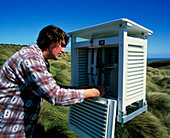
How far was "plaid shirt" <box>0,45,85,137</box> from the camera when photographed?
0.92 meters

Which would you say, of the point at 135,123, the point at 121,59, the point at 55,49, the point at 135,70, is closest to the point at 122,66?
the point at 121,59

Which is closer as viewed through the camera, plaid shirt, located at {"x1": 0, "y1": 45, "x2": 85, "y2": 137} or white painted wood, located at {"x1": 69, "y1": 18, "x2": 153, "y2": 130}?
plaid shirt, located at {"x1": 0, "y1": 45, "x2": 85, "y2": 137}

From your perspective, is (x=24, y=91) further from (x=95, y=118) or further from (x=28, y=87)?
(x=95, y=118)

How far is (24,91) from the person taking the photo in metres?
1.04

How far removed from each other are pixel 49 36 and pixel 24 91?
50cm

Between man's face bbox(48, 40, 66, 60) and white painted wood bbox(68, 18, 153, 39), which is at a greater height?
white painted wood bbox(68, 18, 153, 39)

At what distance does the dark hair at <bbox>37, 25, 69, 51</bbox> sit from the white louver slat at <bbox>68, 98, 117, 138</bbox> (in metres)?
0.85

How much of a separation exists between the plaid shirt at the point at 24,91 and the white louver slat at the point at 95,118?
50 cm

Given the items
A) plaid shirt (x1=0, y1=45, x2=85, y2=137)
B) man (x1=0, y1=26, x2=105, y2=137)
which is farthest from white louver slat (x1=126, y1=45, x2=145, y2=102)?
plaid shirt (x1=0, y1=45, x2=85, y2=137)

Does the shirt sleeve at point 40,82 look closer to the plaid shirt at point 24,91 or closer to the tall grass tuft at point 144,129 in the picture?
the plaid shirt at point 24,91

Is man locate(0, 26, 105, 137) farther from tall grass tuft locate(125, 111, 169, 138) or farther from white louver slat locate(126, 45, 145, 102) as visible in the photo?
tall grass tuft locate(125, 111, 169, 138)

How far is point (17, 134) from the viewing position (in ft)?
3.55

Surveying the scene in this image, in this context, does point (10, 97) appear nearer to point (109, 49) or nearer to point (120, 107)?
point (120, 107)

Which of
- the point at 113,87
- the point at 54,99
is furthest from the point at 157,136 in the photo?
the point at 54,99
